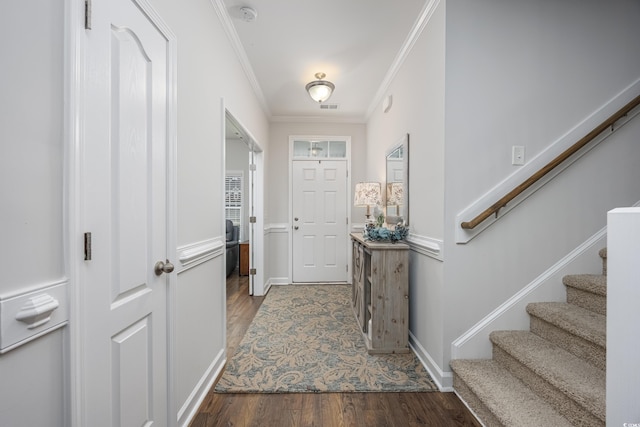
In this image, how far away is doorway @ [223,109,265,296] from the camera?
3619 millimetres

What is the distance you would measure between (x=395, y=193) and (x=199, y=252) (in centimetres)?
199

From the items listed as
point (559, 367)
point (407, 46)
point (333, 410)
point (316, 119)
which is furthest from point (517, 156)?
point (316, 119)

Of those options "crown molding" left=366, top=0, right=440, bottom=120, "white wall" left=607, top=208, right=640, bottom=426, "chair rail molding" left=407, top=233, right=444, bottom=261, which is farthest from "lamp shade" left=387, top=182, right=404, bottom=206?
"white wall" left=607, top=208, right=640, bottom=426

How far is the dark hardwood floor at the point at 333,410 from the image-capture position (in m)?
1.55

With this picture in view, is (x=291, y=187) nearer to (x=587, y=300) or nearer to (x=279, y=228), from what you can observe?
(x=279, y=228)

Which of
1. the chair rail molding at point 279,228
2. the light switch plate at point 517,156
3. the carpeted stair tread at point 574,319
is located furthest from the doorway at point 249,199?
the carpeted stair tread at point 574,319

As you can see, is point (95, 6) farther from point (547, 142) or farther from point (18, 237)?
point (547, 142)

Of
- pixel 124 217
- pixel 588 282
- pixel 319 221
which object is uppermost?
pixel 124 217

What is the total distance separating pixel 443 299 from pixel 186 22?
7.43ft

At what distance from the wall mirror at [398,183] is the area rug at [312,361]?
3.81ft

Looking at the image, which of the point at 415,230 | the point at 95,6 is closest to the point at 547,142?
the point at 415,230

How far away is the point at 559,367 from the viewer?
1.44 metres

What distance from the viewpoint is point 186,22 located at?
5.13ft

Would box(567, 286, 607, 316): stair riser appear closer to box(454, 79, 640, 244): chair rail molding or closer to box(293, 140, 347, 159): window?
box(454, 79, 640, 244): chair rail molding
